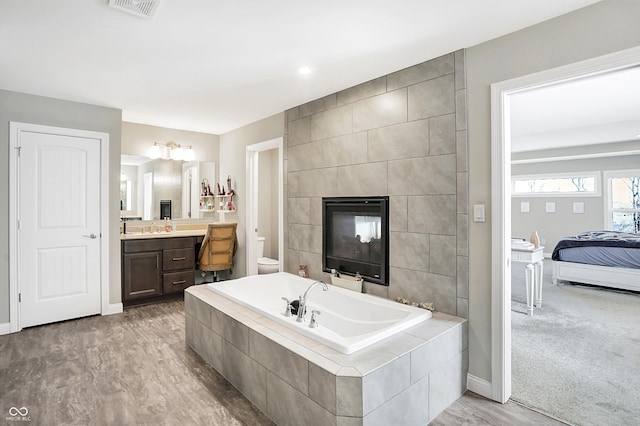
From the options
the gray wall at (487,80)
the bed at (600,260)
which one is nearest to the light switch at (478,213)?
the gray wall at (487,80)

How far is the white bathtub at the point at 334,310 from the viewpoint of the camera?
2.05 meters

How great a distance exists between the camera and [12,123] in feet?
11.1

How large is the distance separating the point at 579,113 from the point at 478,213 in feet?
11.5

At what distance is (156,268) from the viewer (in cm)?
436

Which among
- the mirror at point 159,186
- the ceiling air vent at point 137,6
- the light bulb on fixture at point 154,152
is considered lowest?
the mirror at point 159,186

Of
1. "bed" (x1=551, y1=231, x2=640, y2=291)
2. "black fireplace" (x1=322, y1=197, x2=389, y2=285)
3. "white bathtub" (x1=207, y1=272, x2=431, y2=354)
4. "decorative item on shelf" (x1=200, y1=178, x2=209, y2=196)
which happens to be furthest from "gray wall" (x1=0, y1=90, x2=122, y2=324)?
"bed" (x1=551, y1=231, x2=640, y2=291)

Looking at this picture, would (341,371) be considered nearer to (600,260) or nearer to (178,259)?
(178,259)

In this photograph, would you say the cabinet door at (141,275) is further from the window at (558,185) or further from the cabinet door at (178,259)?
the window at (558,185)

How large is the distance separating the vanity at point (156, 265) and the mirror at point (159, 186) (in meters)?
0.41

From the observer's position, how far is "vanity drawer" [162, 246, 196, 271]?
4426 mm

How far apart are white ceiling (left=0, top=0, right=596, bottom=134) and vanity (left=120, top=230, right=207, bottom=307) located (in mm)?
1714

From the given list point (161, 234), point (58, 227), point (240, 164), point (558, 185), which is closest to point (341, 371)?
point (58, 227)

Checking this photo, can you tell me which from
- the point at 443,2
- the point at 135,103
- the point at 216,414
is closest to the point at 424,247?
the point at 443,2

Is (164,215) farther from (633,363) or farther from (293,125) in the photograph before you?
(633,363)
